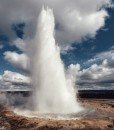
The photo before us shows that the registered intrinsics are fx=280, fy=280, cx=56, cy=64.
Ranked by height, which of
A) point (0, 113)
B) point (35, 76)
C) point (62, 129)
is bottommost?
point (62, 129)

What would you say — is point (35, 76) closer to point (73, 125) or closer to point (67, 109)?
point (67, 109)

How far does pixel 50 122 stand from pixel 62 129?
3.98 meters

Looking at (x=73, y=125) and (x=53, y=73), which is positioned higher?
(x=53, y=73)

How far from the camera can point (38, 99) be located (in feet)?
192

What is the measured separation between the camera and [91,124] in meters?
43.7

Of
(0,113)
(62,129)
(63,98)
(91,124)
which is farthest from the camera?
(63,98)

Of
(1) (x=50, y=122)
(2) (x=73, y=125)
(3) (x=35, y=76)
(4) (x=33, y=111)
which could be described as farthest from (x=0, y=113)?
(2) (x=73, y=125)

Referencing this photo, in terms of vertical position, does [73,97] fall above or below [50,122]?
above

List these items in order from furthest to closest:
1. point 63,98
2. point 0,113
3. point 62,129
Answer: point 63,98, point 0,113, point 62,129

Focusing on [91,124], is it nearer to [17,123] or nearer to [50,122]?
[50,122]

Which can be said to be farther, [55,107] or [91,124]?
[55,107]

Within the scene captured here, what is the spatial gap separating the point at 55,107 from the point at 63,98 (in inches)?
121

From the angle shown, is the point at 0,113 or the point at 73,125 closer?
the point at 73,125

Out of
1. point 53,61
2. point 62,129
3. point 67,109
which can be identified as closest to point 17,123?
point 62,129
